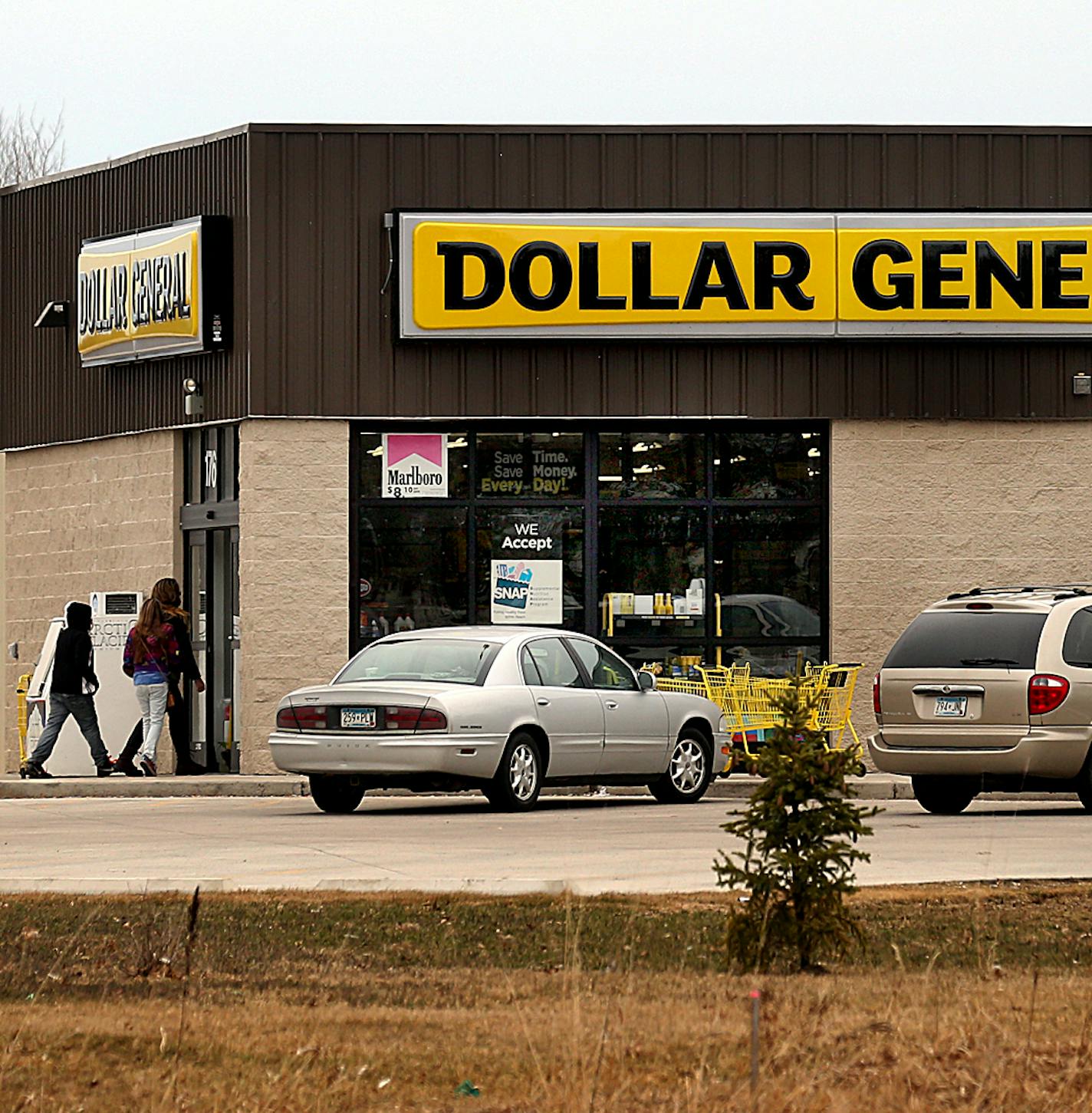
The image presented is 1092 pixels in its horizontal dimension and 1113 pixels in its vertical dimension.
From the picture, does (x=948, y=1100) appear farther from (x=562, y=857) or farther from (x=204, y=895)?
(x=562, y=857)

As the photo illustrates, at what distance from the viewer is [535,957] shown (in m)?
9.80

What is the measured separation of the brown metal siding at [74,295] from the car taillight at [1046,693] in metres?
10.2

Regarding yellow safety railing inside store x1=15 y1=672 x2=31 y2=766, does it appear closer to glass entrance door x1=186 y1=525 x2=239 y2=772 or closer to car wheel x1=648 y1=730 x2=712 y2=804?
glass entrance door x1=186 y1=525 x2=239 y2=772

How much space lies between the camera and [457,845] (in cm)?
1551

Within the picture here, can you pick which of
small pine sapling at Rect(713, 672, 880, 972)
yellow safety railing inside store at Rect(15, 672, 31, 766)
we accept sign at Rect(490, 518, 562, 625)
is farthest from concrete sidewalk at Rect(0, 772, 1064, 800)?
small pine sapling at Rect(713, 672, 880, 972)

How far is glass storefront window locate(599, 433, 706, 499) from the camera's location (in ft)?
84.7

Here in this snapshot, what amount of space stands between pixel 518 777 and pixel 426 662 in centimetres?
122

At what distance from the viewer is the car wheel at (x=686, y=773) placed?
20.5 meters

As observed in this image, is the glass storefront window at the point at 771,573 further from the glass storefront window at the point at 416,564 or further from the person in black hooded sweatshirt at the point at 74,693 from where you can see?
the person in black hooded sweatshirt at the point at 74,693

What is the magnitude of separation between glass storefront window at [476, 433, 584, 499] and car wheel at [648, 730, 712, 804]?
18.1 ft

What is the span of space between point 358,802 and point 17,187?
11.9 metres

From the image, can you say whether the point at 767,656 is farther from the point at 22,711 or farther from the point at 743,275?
the point at 22,711

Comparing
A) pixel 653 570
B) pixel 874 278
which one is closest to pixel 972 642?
pixel 653 570

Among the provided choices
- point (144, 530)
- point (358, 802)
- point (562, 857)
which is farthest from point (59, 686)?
point (562, 857)
